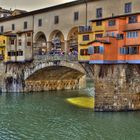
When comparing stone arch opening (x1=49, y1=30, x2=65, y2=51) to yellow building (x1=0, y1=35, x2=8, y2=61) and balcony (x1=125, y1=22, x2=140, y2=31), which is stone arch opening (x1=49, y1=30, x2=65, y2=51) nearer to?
yellow building (x1=0, y1=35, x2=8, y2=61)

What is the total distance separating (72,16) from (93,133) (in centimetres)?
2296

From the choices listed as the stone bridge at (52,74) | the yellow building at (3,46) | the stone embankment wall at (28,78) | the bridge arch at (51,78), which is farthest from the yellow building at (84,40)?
the yellow building at (3,46)

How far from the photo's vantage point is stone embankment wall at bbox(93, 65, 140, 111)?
35597 mm

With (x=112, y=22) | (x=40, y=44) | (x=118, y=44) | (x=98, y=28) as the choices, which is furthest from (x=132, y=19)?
(x=40, y=44)

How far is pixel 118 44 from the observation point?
120ft

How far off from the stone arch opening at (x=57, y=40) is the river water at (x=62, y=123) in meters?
11.5

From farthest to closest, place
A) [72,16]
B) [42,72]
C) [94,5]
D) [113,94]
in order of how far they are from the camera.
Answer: [42,72], [72,16], [94,5], [113,94]

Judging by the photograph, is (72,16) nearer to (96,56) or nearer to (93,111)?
(96,56)

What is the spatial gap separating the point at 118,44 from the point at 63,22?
1467cm

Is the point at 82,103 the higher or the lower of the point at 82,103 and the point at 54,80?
the lower

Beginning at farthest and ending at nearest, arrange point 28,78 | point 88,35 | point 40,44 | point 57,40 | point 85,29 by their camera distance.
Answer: point 40,44, point 28,78, point 57,40, point 85,29, point 88,35

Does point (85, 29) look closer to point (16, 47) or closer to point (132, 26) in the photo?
point (132, 26)

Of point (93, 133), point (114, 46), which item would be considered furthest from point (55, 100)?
point (93, 133)

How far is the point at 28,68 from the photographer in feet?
183
